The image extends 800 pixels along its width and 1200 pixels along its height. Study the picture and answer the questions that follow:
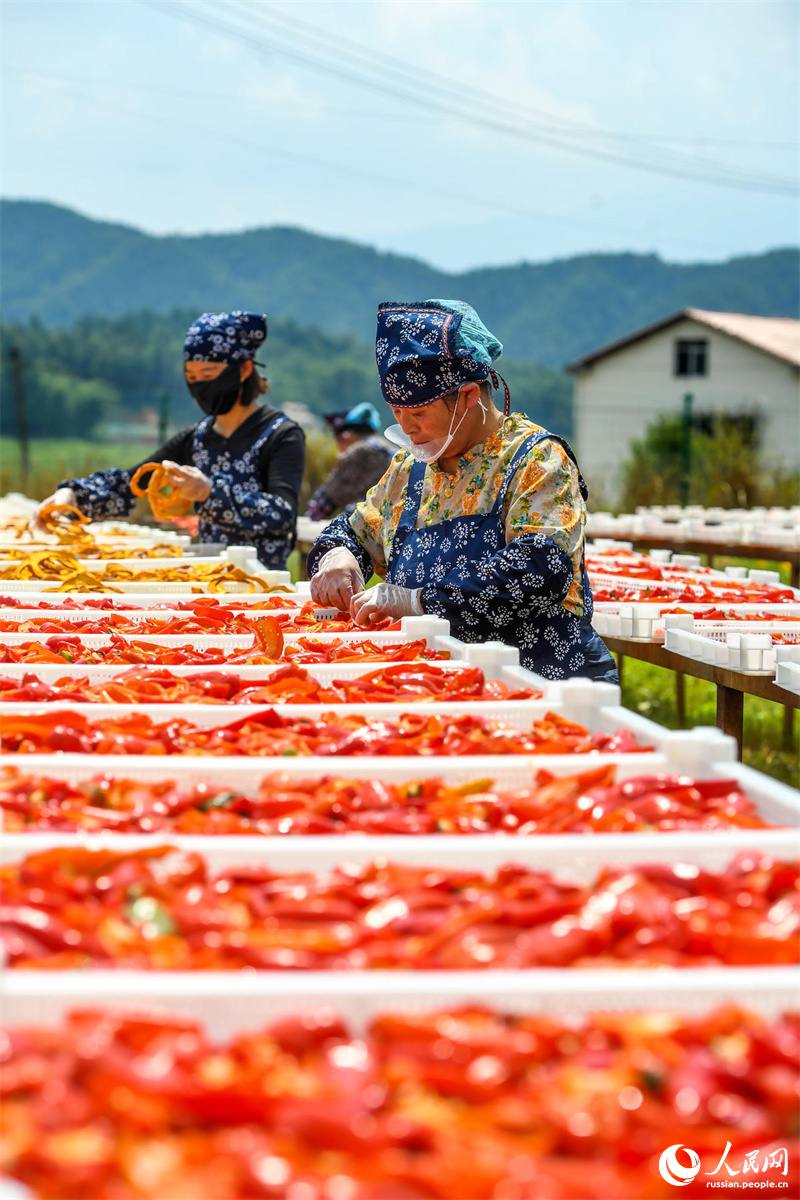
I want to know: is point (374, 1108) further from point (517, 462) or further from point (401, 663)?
point (517, 462)

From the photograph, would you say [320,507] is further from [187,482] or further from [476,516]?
[476,516]

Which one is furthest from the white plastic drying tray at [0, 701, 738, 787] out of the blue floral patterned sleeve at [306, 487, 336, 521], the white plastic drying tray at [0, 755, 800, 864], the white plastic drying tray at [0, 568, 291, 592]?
the blue floral patterned sleeve at [306, 487, 336, 521]

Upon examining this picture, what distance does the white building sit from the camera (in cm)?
4447

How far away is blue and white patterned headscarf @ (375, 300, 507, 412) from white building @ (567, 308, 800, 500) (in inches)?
1595

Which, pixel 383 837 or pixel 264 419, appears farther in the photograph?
pixel 264 419

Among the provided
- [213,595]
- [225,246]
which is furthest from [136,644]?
[225,246]

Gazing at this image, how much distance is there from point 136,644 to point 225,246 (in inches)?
6833

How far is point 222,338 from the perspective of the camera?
5.34 m

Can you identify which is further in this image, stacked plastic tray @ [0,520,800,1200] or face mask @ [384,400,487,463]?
face mask @ [384,400,487,463]

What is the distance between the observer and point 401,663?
298cm

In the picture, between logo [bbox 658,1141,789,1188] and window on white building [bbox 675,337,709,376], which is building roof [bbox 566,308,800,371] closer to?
window on white building [bbox 675,337,709,376]

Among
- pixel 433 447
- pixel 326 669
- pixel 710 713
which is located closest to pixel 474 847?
pixel 326 669

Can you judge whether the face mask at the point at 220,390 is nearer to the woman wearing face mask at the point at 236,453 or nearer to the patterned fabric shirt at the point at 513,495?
the woman wearing face mask at the point at 236,453

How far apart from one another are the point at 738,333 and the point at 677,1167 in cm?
4585
